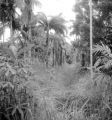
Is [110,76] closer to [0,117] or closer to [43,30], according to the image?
[0,117]

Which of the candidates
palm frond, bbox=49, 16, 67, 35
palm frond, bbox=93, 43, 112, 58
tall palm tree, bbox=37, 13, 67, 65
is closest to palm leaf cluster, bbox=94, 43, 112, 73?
palm frond, bbox=93, 43, 112, 58

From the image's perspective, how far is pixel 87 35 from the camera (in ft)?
35.2

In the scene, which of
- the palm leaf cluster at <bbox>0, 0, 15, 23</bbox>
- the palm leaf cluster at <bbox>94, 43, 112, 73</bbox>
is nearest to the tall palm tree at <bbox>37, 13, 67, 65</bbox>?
the palm leaf cluster at <bbox>0, 0, 15, 23</bbox>

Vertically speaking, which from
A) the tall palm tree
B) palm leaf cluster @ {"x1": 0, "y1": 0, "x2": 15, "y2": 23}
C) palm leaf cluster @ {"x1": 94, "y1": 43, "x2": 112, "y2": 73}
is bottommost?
palm leaf cluster @ {"x1": 94, "y1": 43, "x2": 112, "y2": 73}

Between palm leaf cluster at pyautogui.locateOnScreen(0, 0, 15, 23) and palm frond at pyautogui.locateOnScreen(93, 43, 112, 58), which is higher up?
palm leaf cluster at pyautogui.locateOnScreen(0, 0, 15, 23)

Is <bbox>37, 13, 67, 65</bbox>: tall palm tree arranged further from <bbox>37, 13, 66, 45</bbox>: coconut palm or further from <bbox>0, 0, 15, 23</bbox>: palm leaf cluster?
<bbox>0, 0, 15, 23</bbox>: palm leaf cluster

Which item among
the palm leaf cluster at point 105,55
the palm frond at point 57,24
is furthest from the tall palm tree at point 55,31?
the palm leaf cluster at point 105,55

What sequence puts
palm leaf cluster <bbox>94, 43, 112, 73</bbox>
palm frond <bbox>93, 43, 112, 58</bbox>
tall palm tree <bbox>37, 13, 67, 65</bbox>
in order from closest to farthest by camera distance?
palm leaf cluster <bbox>94, 43, 112, 73</bbox>
palm frond <bbox>93, 43, 112, 58</bbox>
tall palm tree <bbox>37, 13, 67, 65</bbox>

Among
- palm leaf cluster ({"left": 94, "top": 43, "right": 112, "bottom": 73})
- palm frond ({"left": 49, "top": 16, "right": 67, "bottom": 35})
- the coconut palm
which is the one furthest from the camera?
palm frond ({"left": 49, "top": 16, "right": 67, "bottom": 35})

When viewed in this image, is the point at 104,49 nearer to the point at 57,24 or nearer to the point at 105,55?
the point at 105,55

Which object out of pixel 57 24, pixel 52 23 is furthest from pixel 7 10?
pixel 57 24

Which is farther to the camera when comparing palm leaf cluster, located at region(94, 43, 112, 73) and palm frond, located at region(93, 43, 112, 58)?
palm frond, located at region(93, 43, 112, 58)

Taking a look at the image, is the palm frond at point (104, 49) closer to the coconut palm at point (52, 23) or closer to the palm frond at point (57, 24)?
the coconut palm at point (52, 23)

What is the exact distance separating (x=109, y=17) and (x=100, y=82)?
6.75m
